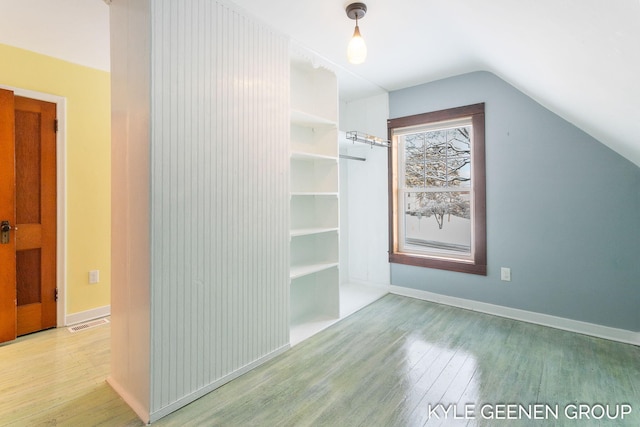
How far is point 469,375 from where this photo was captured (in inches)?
80.0

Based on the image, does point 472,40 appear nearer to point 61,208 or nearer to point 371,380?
point 371,380

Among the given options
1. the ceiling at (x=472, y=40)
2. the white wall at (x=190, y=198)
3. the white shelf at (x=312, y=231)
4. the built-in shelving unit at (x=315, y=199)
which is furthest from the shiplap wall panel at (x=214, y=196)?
the built-in shelving unit at (x=315, y=199)

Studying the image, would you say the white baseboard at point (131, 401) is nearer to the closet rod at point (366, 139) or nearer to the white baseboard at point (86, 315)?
the white baseboard at point (86, 315)

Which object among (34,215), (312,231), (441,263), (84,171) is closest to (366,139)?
(312,231)

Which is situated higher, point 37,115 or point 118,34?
point 118,34

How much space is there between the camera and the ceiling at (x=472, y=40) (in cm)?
117

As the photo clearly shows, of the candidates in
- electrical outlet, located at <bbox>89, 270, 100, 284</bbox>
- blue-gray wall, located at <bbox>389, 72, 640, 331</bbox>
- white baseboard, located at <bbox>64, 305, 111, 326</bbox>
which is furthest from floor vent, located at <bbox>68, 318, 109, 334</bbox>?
blue-gray wall, located at <bbox>389, 72, 640, 331</bbox>

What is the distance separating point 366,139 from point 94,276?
125 inches

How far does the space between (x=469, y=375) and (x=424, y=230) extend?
74.4 inches

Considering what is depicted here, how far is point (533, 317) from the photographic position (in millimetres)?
2881

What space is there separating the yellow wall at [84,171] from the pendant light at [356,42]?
8.56 feet

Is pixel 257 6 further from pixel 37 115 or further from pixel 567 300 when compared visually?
pixel 567 300

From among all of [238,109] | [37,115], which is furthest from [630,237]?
[37,115]

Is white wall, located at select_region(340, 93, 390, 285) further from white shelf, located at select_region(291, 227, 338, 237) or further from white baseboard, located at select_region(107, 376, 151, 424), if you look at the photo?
white baseboard, located at select_region(107, 376, 151, 424)
